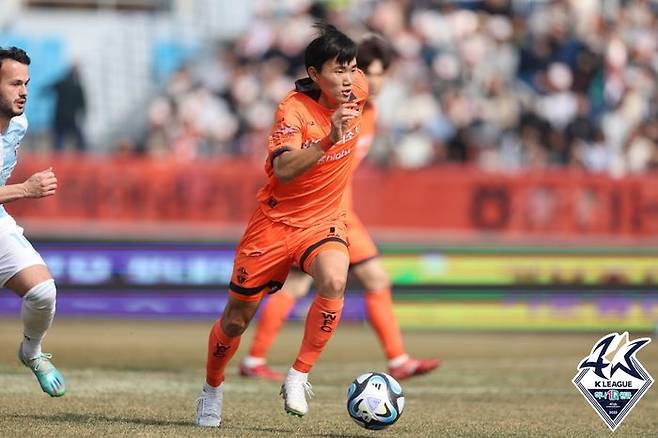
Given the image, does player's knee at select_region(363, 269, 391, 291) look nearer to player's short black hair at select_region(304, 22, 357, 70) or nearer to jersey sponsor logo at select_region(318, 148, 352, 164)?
jersey sponsor logo at select_region(318, 148, 352, 164)

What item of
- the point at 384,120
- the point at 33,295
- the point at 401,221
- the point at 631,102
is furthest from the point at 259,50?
the point at 33,295

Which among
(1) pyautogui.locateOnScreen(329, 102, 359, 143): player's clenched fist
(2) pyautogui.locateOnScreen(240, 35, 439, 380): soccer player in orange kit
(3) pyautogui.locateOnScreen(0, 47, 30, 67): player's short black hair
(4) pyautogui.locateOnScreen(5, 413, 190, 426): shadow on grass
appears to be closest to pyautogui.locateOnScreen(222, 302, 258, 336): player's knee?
(4) pyautogui.locateOnScreen(5, 413, 190, 426): shadow on grass

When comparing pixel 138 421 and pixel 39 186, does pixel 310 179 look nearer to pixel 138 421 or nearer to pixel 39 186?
pixel 39 186

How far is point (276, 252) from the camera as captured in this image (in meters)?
7.88

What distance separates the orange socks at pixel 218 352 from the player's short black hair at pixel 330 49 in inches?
64.5

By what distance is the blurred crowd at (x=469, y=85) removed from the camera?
18.6m

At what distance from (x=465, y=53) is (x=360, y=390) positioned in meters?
12.8

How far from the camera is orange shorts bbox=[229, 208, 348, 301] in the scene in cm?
786

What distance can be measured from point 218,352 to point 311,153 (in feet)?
4.64

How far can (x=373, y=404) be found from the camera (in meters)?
7.50

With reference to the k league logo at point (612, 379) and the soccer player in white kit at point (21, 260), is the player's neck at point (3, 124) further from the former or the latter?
the k league logo at point (612, 379)

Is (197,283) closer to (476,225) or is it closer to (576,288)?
(476,225)

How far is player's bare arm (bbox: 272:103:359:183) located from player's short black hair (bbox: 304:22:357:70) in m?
0.30

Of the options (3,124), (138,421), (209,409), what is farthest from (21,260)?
(209,409)
